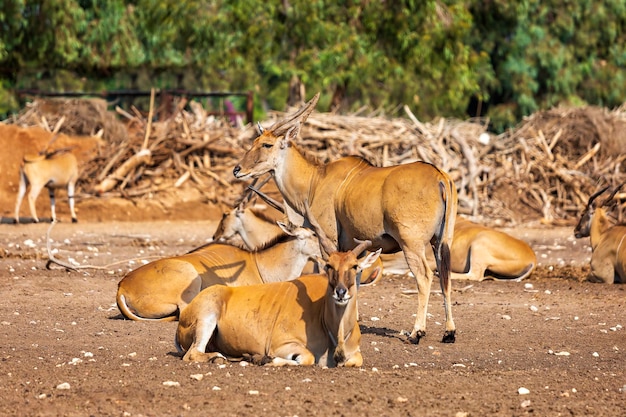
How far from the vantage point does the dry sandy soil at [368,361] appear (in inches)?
225

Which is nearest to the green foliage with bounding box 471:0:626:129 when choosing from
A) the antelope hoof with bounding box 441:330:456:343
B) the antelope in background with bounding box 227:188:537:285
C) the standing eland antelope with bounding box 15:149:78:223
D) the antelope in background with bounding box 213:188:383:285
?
the standing eland antelope with bounding box 15:149:78:223

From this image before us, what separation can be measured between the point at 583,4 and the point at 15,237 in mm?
23376

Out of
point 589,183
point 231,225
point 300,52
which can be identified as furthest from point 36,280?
point 300,52

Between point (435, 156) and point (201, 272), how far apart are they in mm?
11414

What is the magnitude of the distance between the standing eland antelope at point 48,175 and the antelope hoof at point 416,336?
36.6 ft

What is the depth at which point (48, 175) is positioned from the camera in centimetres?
1827

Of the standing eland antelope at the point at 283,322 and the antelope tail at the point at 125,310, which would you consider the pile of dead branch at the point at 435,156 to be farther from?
the standing eland antelope at the point at 283,322

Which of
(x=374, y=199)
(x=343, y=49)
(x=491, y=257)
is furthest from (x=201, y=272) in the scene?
(x=343, y=49)

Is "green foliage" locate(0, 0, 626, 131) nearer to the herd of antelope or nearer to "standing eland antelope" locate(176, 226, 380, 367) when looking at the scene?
the herd of antelope

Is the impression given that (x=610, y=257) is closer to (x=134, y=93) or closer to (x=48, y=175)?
(x=48, y=175)

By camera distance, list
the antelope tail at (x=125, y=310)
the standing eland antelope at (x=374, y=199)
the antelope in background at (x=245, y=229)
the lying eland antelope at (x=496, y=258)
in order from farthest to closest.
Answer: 1. the lying eland antelope at (x=496, y=258)
2. the antelope in background at (x=245, y=229)
3. the antelope tail at (x=125, y=310)
4. the standing eland antelope at (x=374, y=199)

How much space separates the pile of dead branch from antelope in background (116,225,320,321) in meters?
10.0

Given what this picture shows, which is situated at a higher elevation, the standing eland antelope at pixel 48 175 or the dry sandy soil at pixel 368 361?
the dry sandy soil at pixel 368 361

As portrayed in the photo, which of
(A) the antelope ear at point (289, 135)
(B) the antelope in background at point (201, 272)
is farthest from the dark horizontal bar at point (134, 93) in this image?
(A) the antelope ear at point (289, 135)
